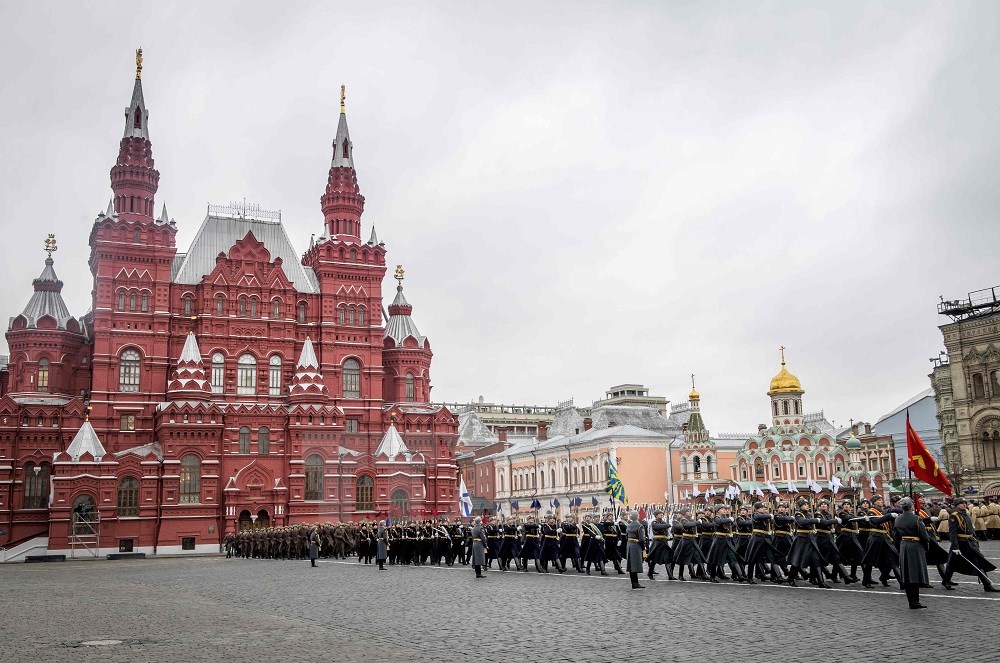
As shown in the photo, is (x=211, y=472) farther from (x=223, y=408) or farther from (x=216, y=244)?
(x=216, y=244)

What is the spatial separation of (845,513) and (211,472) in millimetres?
41074

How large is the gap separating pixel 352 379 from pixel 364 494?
8213mm

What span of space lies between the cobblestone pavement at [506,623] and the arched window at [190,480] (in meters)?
30.7

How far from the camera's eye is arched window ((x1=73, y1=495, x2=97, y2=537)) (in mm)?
47906

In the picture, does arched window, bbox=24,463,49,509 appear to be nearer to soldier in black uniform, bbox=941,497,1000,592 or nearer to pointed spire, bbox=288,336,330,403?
pointed spire, bbox=288,336,330,403

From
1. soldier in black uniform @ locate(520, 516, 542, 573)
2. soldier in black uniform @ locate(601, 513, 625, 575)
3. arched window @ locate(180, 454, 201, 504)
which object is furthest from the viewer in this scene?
arched window @ locate(180, 454, 201, 504)

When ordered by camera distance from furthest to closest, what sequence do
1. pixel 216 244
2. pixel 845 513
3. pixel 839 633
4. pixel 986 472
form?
1. pixel 216 244
2. pixel 986 472
3. pixel 845 513
4. pixel 839 633

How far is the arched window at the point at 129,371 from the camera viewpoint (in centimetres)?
5356

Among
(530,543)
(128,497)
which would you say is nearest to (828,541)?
(530,543)

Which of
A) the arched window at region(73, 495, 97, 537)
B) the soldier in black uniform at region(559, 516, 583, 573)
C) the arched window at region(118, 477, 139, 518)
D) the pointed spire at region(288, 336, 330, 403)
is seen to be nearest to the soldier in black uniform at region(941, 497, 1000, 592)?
the soldier in black uniform at region(559, 516, 583, 573)

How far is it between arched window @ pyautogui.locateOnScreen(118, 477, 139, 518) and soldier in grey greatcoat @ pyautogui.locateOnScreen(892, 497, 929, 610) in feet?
146

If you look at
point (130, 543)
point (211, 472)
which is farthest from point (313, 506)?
point (130, 543)

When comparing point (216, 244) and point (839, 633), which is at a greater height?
point (216, 244)

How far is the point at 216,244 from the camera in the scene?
58906 millimetres
